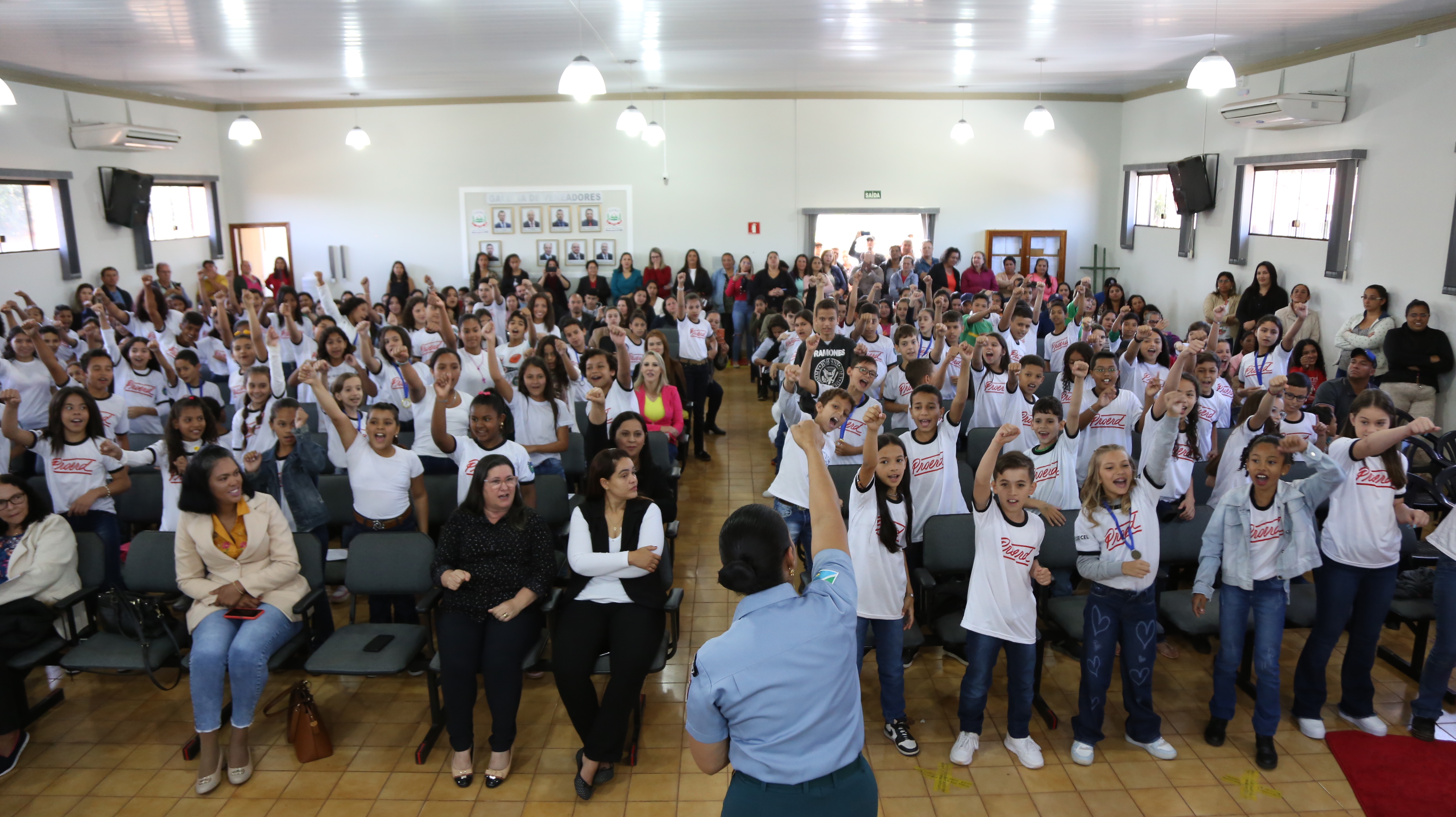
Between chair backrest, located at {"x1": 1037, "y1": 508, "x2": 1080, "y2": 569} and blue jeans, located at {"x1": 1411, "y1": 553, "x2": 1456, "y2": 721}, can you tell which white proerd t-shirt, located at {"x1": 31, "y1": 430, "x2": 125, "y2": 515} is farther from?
blue jeans, located at {"x1": 1411, "y1": 553, "x2": 1456, "y2": 721}

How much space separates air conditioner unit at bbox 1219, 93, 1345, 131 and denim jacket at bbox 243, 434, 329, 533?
940 cm

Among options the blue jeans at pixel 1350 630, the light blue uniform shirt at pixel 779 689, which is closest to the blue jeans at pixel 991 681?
the blue jeans at pixel 1350 630

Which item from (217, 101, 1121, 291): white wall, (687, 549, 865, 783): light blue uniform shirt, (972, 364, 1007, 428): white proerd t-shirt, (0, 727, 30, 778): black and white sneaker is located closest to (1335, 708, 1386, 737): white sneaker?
(0, 727, 30, 778): black and white sneaker

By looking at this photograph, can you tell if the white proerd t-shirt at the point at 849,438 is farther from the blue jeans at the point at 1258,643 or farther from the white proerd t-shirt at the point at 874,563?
the blue jeans at the point at 1258,643

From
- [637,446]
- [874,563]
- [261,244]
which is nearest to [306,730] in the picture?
[637,446]

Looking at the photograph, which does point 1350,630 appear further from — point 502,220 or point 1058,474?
point 502,220

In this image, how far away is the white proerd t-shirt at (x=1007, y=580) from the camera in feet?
11.6

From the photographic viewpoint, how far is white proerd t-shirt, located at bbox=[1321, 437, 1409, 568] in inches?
147

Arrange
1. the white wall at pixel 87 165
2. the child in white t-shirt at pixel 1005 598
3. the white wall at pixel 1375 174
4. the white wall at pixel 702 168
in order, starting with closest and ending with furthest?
the child in white t-shirt at pixel 1005 598
the white wall at pixel 1375 174
the white wall at pixel 87 165
the white wall at pixel 702 168

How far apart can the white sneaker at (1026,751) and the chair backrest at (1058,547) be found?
2.82 feet

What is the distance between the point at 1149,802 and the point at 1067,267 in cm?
1177

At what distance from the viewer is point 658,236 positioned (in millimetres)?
14039

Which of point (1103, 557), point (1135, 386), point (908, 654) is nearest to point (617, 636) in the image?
point (908, 654)

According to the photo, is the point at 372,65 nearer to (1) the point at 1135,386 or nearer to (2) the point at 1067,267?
(1) the point at 1135,386
